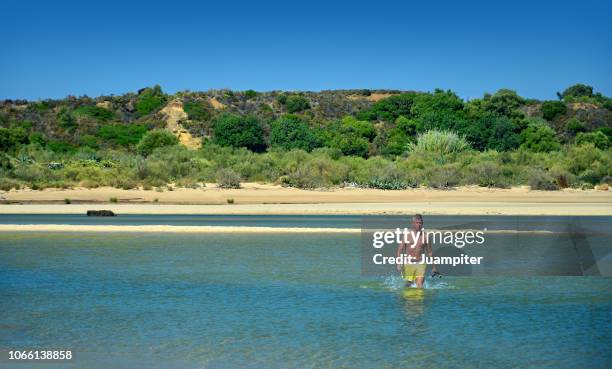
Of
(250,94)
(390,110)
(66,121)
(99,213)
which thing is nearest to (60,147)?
(66,121)

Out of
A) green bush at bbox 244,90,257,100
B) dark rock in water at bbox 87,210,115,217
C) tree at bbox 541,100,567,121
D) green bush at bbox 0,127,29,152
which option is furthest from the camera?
green bush at bbox 244,90,257,100

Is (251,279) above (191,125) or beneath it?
beneath

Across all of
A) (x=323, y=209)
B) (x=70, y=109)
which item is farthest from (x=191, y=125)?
(x=323, y=209)

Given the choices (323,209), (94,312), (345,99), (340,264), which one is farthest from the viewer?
(345,99)

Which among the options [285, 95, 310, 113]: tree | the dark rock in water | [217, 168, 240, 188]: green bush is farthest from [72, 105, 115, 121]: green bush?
the dark rock in water

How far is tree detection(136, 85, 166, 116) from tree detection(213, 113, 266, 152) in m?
20.4

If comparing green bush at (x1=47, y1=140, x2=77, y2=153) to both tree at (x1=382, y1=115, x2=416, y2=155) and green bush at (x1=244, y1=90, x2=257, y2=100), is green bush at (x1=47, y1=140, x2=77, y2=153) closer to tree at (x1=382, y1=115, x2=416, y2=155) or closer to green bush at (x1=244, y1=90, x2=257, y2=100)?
tree at (x1=382, y1=115, x2=416, y2=155)

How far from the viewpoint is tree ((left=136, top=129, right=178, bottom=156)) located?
63.4 meters

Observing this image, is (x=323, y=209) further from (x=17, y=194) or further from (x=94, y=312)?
(x=94, y=312)

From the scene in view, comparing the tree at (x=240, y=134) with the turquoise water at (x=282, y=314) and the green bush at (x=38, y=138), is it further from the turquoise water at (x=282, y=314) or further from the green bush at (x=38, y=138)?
the turquoise water at (x=282, y=314)

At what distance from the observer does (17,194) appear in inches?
1515

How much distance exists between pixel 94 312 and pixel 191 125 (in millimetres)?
68889

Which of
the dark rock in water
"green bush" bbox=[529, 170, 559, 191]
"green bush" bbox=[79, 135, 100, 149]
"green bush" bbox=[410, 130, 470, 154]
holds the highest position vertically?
"green bush" bbox=[79, 135, 100, 149]

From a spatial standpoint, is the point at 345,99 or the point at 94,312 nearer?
the point at 94,312
